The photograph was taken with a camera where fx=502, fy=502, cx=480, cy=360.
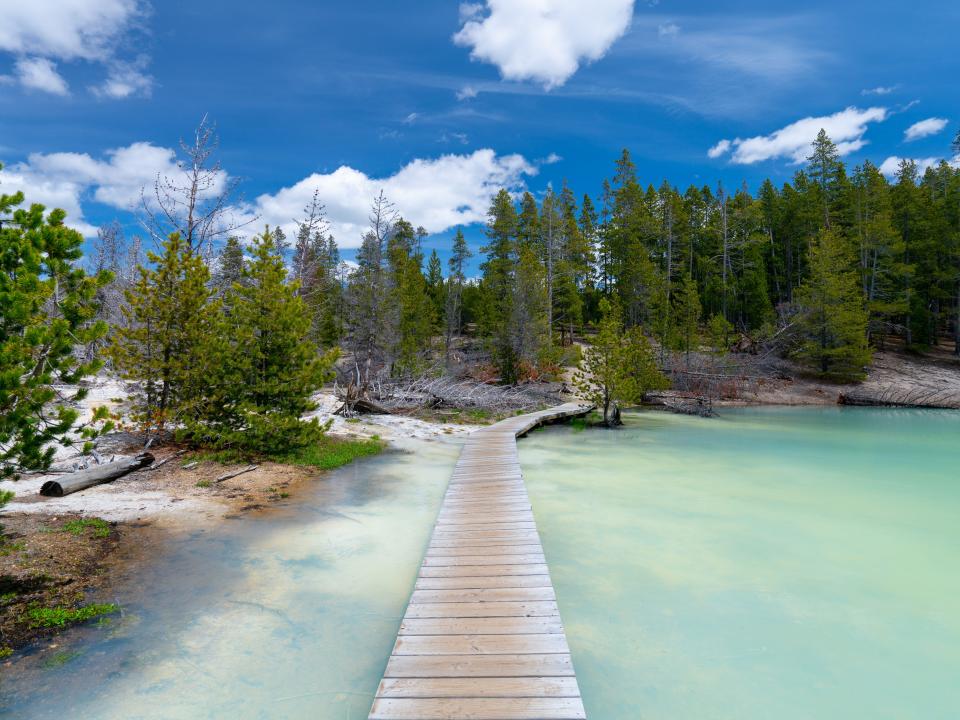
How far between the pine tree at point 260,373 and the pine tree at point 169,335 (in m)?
0.28

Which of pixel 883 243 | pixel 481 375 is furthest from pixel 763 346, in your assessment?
pixel 481 375

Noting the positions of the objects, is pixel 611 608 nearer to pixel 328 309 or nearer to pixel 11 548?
pixel 11 548

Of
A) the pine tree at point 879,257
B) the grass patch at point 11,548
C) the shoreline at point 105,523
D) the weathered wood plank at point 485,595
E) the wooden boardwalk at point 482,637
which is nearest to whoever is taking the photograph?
the wooden boardwalk at point 482,637

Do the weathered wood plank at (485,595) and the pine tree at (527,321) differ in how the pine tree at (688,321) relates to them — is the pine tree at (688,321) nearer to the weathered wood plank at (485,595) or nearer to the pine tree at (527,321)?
the pine tree at (527,321)

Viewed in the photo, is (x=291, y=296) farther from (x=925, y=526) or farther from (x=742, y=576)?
(x=925, y=526)

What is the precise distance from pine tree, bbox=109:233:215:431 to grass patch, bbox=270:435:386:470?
7.84ft

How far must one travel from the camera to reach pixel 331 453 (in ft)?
38.8

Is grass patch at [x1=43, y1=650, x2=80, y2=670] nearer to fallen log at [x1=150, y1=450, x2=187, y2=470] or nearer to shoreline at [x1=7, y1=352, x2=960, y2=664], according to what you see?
shoreline at [x1=7, y1=352, x2=960, y2=664]

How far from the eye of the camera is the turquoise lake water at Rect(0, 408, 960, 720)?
3.92m

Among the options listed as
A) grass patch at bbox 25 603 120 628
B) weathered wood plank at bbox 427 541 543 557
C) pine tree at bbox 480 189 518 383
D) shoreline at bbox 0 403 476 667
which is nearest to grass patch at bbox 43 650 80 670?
shoreline at bbox 0 403 476 667

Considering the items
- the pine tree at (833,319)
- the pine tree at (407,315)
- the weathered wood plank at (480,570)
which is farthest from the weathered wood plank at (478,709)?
the pine tree at (833,319)

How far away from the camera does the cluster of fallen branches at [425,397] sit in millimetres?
17855

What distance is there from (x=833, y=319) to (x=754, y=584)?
30.7 metres

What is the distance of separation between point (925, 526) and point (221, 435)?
1344cm
